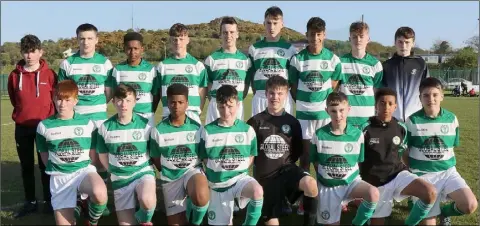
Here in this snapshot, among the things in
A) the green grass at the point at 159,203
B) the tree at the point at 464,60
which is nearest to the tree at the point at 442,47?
the tree at the point at 464,60

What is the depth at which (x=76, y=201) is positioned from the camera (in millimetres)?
3996

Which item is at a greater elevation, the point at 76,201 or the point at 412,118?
the point at 412,118

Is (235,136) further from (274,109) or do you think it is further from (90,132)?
(90,132)

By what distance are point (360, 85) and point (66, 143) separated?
299 centimetres

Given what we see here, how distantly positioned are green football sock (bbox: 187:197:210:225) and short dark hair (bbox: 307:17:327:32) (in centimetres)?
215

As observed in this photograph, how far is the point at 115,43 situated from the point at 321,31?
24.6 meters

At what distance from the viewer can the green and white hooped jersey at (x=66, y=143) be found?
396cm

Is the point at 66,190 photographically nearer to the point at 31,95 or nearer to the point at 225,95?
the point at 31,95

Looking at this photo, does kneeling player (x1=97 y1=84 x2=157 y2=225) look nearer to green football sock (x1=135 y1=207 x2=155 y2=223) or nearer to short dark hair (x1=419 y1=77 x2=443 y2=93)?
green football sock (x1=135 y1=207 x2=155 y2=223)

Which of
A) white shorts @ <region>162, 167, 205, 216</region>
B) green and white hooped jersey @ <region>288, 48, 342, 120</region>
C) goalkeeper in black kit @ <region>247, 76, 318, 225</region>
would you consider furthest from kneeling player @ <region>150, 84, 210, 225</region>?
green and white hooped jersey @ <region>288, 48, 342, 120</region>

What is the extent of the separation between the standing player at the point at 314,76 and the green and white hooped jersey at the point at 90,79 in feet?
6.74

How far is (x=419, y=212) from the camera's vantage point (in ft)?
12.3

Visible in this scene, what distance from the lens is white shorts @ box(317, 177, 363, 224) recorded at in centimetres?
382

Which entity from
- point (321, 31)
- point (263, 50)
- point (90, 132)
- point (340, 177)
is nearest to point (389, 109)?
point (340, 177)
